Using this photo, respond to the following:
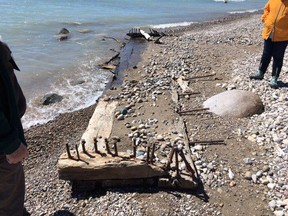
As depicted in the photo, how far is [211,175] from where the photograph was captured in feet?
20.1

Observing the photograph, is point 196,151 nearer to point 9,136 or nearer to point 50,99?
point 9,136

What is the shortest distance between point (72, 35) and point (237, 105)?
56.7 ft

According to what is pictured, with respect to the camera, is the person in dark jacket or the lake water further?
the lake water

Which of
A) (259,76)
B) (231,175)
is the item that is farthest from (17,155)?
(259,76)

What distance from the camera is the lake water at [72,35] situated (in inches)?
505

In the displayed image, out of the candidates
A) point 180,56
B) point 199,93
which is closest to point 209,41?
point 180,56

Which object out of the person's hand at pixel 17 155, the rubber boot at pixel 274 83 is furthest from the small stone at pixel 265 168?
the person's hand at pixel 17 155

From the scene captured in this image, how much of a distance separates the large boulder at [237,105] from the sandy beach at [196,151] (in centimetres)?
25

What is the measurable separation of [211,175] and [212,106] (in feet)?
9.58

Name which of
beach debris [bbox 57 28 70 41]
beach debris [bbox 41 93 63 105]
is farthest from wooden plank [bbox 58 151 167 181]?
beach debris [bbox 57 28 70 41]

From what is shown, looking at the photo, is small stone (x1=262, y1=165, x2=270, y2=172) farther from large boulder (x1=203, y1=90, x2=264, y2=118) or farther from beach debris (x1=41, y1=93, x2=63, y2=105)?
beach debris (x1=41, y1=93, x2=63, y2=105)

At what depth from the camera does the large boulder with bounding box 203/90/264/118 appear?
816 centimetres

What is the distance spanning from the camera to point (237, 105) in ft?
27.1

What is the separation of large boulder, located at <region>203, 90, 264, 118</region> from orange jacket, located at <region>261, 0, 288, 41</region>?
1695 mm
